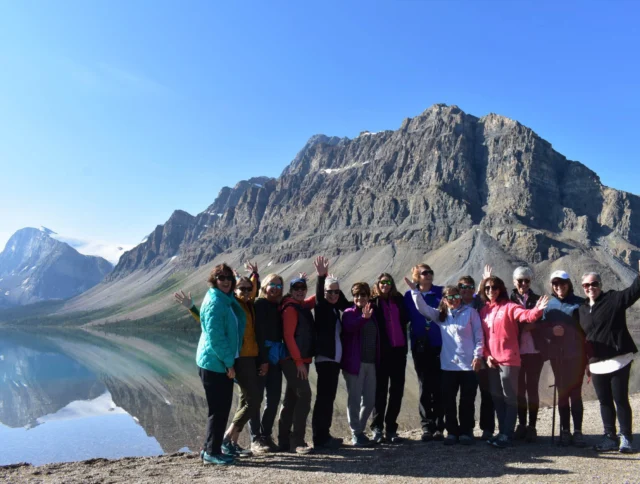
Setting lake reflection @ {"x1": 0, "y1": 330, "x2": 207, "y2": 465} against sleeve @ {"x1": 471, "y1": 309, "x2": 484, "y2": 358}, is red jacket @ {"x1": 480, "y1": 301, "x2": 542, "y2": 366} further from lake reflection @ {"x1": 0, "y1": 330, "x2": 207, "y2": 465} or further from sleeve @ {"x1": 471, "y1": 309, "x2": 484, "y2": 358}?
lake reflection @ {"x1": 0, "y1": 330, "x2": 207, "y2": 465}

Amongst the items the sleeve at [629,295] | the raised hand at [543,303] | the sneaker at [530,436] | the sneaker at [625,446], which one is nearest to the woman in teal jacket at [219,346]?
the raised hand at [543,303]

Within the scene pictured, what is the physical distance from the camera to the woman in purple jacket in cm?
929

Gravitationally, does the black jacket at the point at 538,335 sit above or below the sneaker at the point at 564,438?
above

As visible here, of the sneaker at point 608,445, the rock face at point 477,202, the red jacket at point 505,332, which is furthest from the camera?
the rock face at point 477,202

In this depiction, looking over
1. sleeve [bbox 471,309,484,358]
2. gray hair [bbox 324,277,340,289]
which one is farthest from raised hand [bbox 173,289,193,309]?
sleeve [bbox 471,309,484,358]

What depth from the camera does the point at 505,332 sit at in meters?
8.76

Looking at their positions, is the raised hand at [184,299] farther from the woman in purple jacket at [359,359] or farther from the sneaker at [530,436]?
the sneaker at [530,436]

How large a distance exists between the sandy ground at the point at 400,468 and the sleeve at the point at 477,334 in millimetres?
1794

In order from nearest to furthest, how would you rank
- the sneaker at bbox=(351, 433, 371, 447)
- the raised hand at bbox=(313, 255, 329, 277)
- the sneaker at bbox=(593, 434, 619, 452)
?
A: the sneaker at bbox=(593, 434, 619, 452) → the sneaker at bbox=(351, 433, 371, 447) → the raised hand at bbox=(313, 255, 329, 277)

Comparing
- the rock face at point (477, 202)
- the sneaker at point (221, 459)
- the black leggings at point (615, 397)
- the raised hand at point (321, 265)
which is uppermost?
the rock face at point (477, 202)

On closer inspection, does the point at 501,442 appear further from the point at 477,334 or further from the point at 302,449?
the point at 302,449

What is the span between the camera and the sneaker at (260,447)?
9.17m

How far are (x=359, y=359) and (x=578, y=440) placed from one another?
4471 mm

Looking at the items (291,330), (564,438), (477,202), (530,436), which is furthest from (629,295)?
(477,202)
